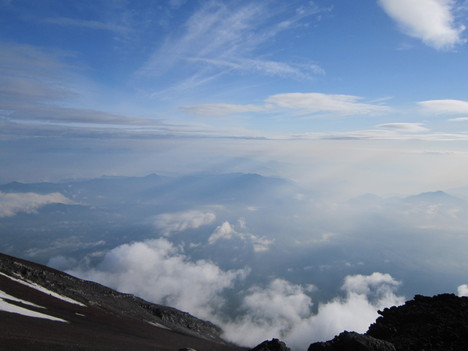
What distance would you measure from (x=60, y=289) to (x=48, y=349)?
4308cm

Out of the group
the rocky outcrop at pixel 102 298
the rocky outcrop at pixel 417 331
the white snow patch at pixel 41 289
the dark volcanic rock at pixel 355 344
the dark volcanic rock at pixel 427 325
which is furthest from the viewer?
the rocky outcrop at pixel 102 298

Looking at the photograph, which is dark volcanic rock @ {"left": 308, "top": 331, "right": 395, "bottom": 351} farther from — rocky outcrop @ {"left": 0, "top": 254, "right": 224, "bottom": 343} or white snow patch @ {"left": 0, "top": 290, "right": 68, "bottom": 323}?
rocky outcrop @ {"left": 0, "top": 254, "right": 224, "bottom": 343}

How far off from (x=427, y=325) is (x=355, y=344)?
9.88 meters

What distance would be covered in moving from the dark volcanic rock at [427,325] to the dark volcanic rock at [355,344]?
302cm

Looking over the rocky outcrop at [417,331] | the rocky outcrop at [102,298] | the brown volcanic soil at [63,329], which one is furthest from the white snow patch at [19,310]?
the rocky outcrop at [417,331]

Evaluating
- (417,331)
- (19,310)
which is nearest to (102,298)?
(19,310)

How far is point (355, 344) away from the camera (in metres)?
19.8

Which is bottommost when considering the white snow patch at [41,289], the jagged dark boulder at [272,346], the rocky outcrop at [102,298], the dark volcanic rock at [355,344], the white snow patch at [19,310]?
the rocky outcrop at [102,298]

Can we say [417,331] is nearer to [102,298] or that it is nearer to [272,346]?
[272,346]

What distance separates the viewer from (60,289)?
59312mm

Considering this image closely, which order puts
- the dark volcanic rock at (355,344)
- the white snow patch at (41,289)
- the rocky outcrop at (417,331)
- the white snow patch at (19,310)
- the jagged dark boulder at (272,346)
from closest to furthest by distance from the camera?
the dark volcanic rock at (355,344) → the rocky outcrop at (417,331) → the jagged dark boulder at (272,346) → the white snow patch at (19,310) → the white snow patch at (41,289)

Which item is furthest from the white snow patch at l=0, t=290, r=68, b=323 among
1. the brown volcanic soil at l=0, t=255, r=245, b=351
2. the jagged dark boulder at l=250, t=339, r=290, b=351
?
the jagged dark boulder at l=250, t=339, r=290, b=351

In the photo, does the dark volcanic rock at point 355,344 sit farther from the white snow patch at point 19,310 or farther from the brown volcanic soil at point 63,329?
the white snow patch at point 19,310

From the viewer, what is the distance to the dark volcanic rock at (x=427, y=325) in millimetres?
21612
